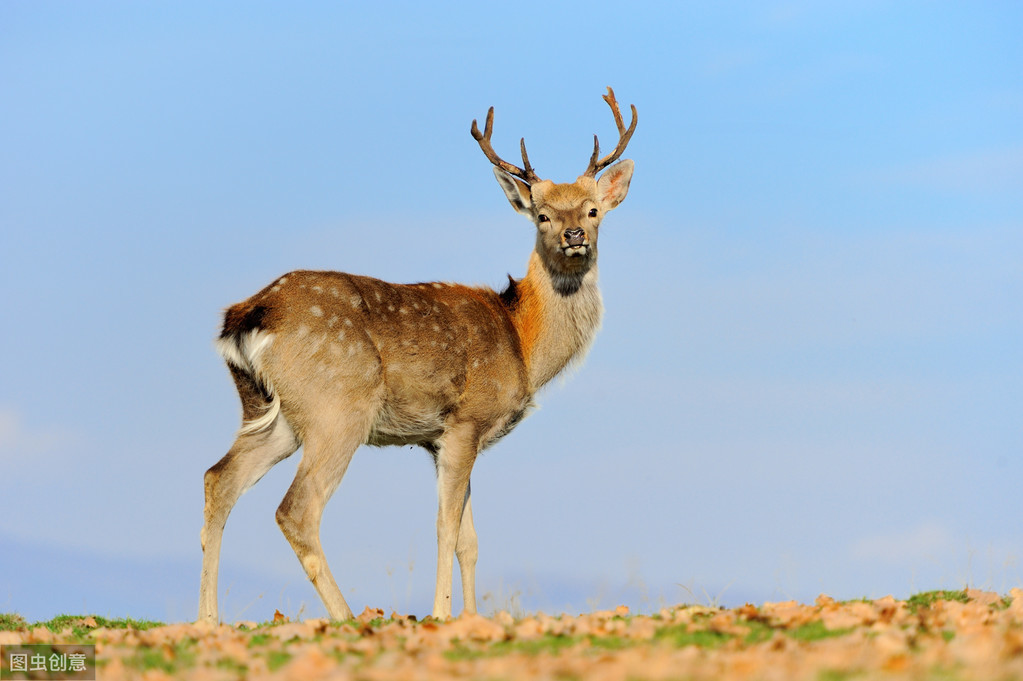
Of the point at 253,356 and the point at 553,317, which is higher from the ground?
the point at 553,317

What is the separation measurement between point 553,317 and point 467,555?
2500mm

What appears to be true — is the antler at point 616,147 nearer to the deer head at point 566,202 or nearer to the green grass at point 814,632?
the deer head at point 566,202

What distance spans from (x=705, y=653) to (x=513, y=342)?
549cm

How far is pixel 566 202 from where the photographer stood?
1099 centimetres

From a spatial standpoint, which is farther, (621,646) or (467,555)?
(467,555)

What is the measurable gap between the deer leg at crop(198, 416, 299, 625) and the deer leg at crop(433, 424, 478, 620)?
51.1 inches

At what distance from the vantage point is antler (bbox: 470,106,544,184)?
11.4 meters

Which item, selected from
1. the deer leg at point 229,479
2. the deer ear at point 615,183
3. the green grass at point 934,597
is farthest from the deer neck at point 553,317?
the green grass at point 934,597

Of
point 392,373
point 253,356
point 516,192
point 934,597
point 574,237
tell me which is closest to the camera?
point 934,597

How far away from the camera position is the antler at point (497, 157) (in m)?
11.4

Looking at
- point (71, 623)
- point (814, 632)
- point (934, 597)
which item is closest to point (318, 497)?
point (71, 623)

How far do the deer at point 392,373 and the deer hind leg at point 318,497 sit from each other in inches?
0.4

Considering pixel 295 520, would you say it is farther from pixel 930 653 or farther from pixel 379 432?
pixel 930 653

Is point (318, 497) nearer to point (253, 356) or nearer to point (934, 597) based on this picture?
point (253, 356)
